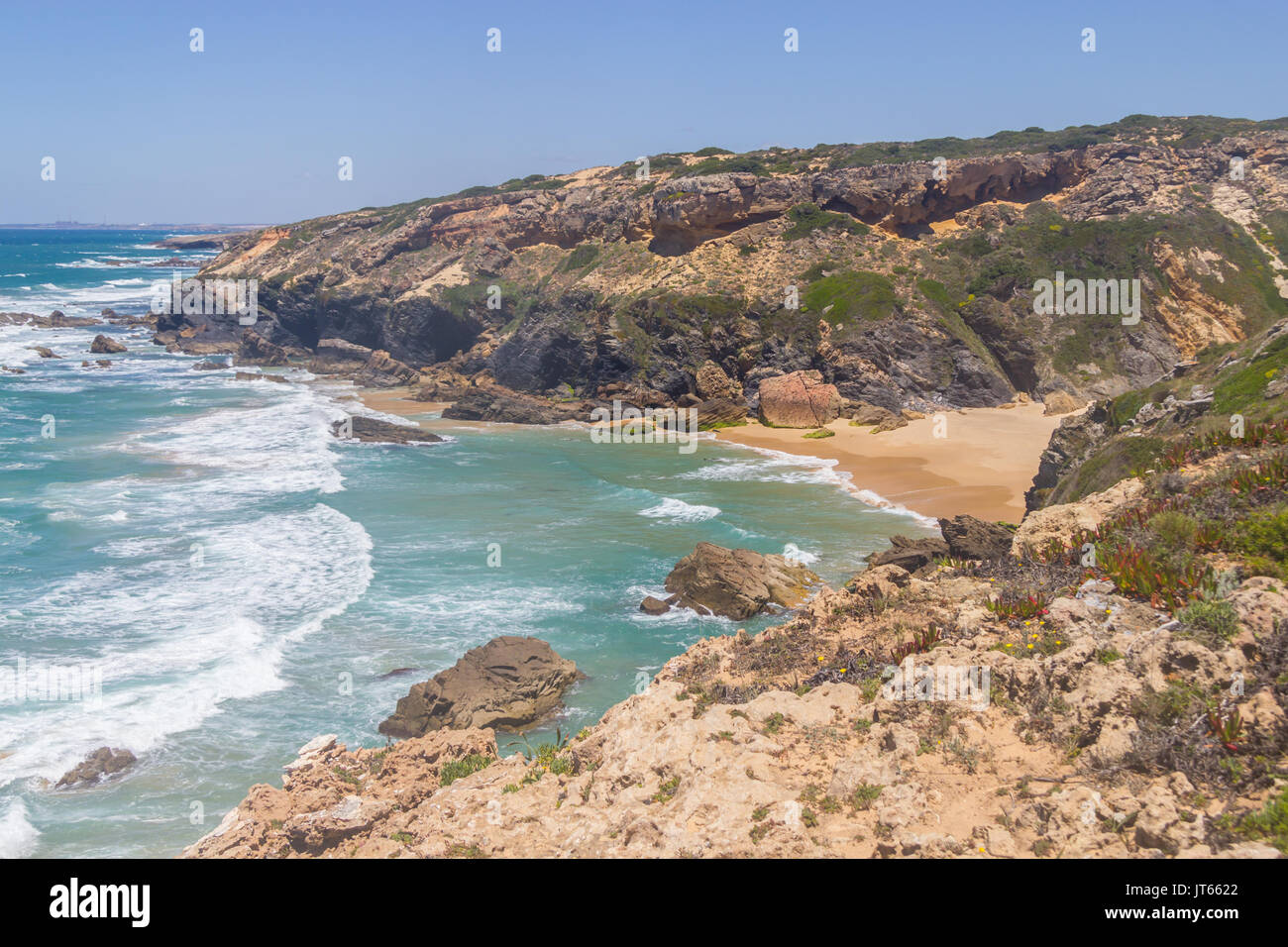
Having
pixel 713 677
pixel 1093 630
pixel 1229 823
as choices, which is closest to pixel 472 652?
pixel 713 677

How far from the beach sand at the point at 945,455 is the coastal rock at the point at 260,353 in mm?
39702

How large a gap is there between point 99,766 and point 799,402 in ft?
106

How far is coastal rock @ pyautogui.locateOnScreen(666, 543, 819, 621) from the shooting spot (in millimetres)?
18812

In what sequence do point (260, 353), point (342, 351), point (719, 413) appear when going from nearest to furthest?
point (719, 413) < point (342, 351) < point (260, 353)

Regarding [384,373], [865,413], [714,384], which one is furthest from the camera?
[384,373]

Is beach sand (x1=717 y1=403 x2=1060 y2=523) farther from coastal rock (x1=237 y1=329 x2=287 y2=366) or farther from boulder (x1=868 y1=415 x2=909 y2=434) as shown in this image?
coastal rock (x1=237 y1=329 x2=287 y2=366)

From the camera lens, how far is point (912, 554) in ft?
60.8

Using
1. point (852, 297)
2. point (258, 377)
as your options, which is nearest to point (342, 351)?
point (258, 377)

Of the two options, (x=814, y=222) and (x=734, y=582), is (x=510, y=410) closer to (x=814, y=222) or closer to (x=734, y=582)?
(x=814, y=222)

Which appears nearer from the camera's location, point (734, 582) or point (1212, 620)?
point (1212, 620)

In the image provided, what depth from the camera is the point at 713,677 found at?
33.8 feet

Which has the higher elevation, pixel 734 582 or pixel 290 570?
pixel 734 582

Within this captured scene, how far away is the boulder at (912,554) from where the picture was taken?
18.2 metres

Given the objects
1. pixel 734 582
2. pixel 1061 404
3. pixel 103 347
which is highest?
pixel 103 347
